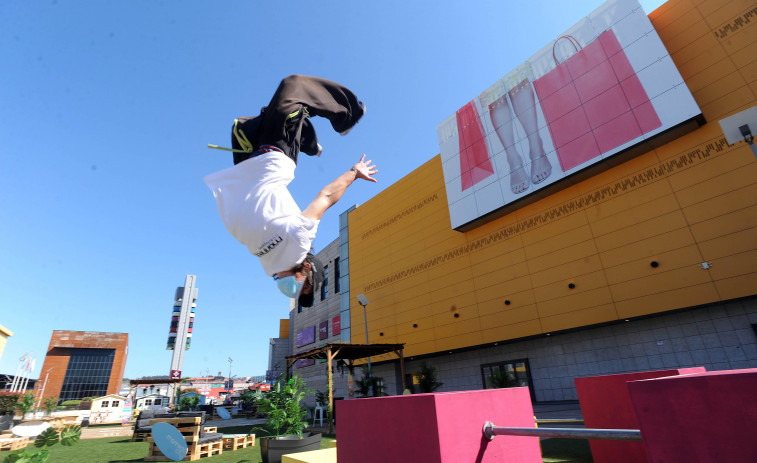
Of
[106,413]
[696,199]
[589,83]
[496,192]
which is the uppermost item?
[589,83]

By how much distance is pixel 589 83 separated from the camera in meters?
14.3

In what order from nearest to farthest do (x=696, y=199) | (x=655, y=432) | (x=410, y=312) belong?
1. (x=655, y=432)
2. (x=696, y=199)
3. (x=410, y=312)

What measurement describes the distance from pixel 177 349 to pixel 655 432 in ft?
184

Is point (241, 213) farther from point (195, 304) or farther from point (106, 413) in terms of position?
point (195, 304)

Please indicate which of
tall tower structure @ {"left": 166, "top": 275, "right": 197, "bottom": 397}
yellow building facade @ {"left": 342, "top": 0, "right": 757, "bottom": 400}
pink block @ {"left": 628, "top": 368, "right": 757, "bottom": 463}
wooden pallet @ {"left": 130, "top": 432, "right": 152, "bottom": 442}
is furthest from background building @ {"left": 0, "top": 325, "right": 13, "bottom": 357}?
tall tower structure @ {"left": 166, "top": 275, "right": 197, "bottom": 397}

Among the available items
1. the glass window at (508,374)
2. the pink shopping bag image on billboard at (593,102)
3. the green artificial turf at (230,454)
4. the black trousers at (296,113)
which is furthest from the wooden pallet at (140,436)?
the pink shopping bag image on billboard at (593,102)

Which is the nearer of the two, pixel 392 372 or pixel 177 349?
pixel 392 372

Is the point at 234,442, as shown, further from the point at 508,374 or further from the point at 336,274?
the point at 336,274

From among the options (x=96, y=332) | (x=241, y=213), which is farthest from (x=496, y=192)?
(x=96, y=332)

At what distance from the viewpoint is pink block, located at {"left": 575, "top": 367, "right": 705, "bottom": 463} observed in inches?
139

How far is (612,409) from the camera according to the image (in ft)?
12.0

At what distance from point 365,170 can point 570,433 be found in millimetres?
2184

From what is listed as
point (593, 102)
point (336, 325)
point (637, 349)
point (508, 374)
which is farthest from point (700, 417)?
point (336, 325)

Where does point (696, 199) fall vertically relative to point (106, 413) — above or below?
above
